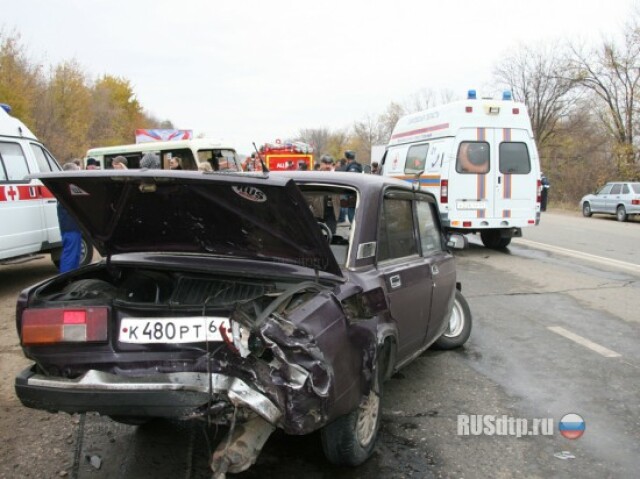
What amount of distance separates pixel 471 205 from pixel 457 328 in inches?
243

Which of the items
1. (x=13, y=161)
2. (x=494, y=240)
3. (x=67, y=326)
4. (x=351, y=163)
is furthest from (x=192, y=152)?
(x=67, y=326)

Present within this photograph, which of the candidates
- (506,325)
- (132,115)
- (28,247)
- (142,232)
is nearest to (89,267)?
(142,232)

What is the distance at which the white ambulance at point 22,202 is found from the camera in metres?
7.66

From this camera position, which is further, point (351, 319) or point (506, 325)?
point (506, 325)

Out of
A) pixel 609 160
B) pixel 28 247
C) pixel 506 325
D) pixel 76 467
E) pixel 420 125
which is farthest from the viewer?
pixel 609 160

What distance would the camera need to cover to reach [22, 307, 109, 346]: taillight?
2709 mm

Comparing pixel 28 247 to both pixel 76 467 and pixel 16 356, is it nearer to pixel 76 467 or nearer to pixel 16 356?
pixel 16 356

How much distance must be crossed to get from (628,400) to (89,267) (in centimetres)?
383

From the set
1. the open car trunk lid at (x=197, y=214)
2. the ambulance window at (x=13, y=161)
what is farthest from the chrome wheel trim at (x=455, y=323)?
the ambulance window at (x=13, y=161)

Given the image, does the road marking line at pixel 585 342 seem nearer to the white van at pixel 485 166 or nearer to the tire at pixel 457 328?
the tire at pixel 457 328

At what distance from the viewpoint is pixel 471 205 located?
11.0 meters

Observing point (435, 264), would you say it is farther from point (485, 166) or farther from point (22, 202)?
point (485, 166)

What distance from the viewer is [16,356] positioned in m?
4.96

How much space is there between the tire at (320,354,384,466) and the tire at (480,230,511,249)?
930 cm
